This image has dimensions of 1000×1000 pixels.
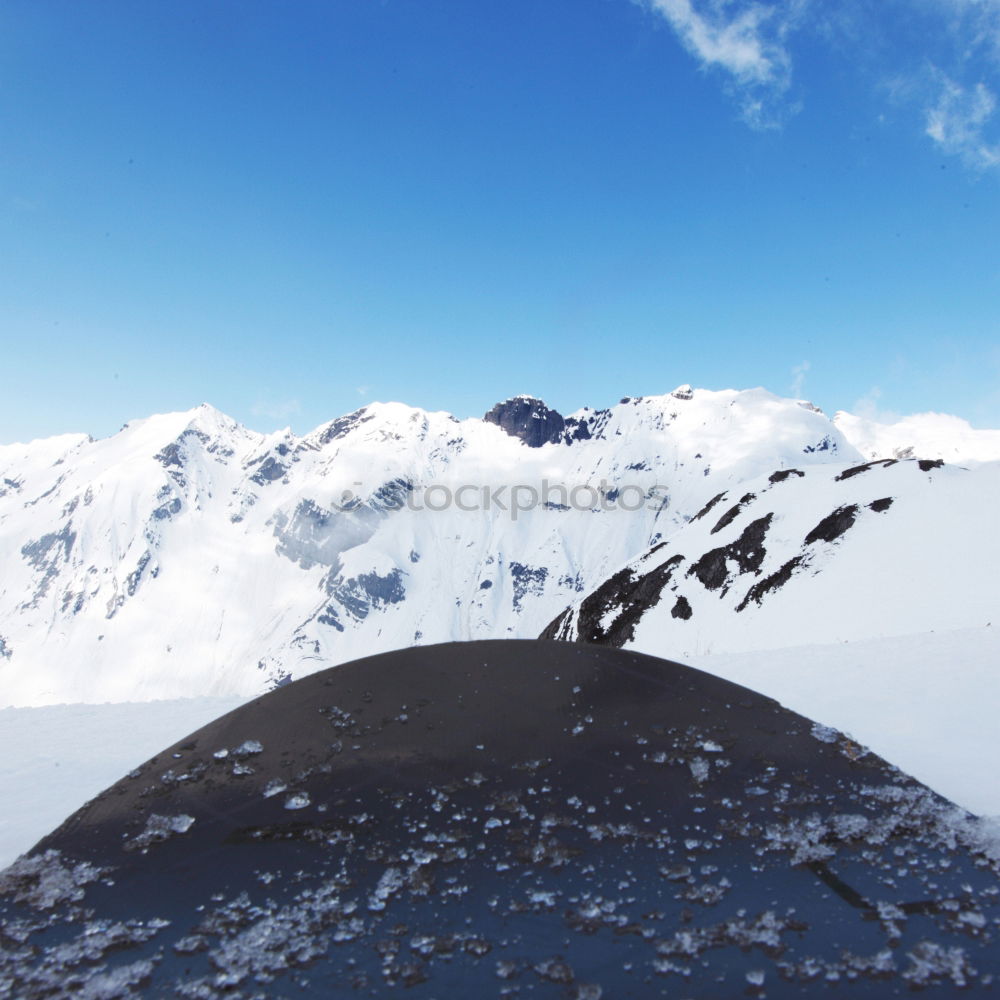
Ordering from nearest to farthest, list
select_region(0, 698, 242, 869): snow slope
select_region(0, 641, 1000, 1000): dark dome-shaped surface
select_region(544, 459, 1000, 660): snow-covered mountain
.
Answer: select_region(0, 641, 1000, 1000): dark dome-shaped surface → select_region(0, 698, 242, 869): snow slope → select_region(544, 459, 1000, 660): snow-covered mountain

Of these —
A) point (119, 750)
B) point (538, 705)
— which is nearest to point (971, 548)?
point (538, 705)

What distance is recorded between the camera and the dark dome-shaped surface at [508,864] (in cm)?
287

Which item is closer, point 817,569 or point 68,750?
point 68,750

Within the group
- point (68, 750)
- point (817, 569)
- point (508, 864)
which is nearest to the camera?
point (508, 864)

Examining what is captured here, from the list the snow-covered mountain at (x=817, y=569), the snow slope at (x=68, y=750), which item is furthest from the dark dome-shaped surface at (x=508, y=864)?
the snow-covered mountain at (x=817, y=569)

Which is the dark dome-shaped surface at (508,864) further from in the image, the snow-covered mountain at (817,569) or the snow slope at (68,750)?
the snow-covered mountain at (817,569)

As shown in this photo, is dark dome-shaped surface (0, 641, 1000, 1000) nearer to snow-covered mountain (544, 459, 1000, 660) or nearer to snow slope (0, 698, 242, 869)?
snow slope (0, 698, 242, 869)

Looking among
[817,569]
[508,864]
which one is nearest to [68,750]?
[508,864]

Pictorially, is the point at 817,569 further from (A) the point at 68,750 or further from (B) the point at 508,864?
(B) the point at 508,864

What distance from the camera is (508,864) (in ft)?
12.3

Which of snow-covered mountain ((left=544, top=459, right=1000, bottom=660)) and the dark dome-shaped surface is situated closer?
the dark dome-shaped surface

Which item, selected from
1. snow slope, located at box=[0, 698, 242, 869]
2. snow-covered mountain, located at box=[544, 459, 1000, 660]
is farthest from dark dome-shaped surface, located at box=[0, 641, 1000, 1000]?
snow-covered mountain, located at box=[544, 459, 1000, 660]

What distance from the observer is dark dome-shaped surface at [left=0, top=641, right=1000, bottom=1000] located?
2.87 m

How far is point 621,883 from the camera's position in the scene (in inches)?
139
